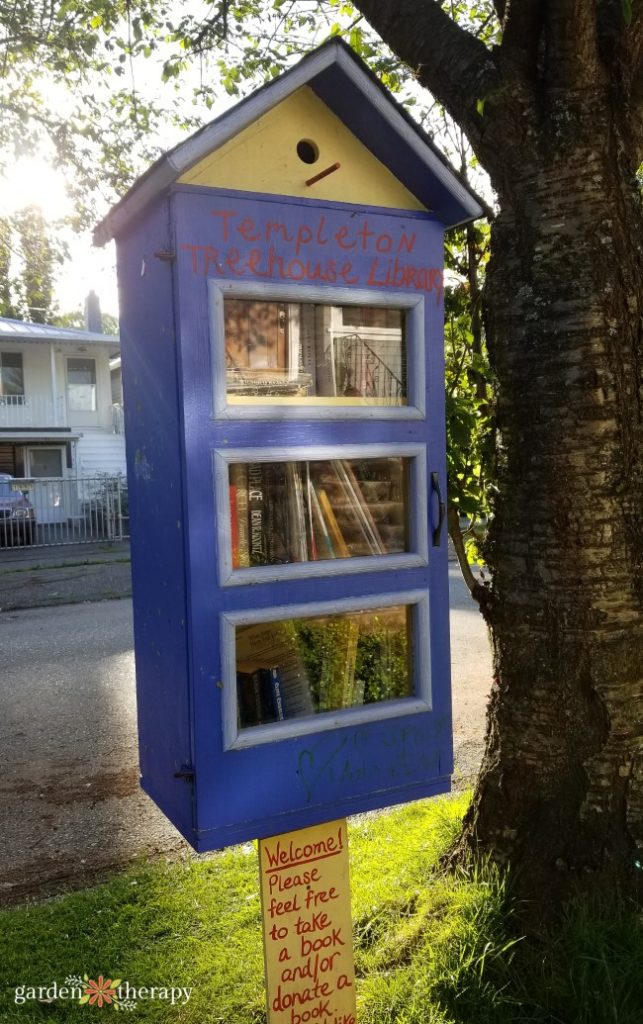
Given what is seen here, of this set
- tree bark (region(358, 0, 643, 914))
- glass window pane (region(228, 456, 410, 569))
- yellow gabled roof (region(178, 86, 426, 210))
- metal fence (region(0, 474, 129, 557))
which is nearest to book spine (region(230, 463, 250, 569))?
glass window pane (region(228, 456, 410, 569))

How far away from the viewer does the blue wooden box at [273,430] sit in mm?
2107

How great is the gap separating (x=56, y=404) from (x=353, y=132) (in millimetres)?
21436

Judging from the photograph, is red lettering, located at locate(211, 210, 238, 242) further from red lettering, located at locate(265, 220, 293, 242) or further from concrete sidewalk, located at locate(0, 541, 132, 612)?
concrete sidewalk, located at locate(0, 541, 132, 612)

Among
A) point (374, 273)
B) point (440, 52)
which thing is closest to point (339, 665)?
point (374, 273)

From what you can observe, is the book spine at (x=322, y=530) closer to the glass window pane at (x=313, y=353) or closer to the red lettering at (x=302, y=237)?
the glass window pane at (x=313, y=353)

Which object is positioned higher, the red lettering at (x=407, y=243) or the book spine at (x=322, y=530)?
the red lettering at (x=407, y=243)

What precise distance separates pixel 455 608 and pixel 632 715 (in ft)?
22.9

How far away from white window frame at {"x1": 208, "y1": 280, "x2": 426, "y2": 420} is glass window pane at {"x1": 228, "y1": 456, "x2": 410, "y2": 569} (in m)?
0.18

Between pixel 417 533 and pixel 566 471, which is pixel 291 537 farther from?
pixel 566 471

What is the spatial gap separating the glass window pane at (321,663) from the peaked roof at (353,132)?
117cm

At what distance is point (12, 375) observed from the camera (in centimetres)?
2267

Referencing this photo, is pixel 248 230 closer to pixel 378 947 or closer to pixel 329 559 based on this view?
pixel 329 559

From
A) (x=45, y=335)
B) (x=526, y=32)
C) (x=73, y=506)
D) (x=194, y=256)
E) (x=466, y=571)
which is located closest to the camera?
(x=194, y=256)

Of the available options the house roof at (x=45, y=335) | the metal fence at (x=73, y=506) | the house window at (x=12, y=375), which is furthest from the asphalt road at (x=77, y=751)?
the house window at (x=12, y=375)
